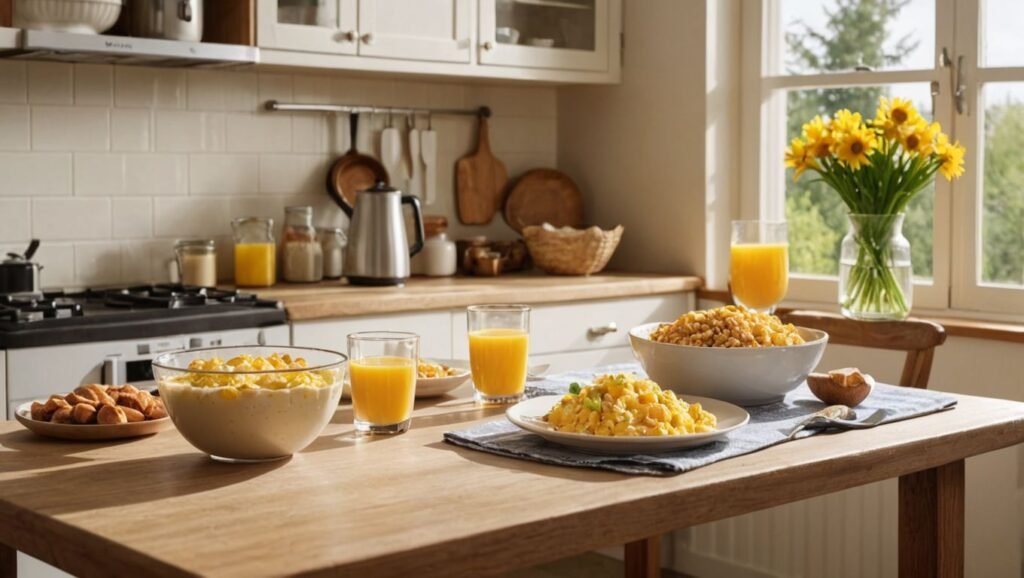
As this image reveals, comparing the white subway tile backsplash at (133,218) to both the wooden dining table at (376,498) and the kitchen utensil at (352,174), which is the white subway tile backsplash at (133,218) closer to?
the kitchen utensil at (352,174)

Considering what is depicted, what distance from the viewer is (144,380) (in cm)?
295

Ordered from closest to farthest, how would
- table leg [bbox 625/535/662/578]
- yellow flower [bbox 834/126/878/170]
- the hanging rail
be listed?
table leg [bbox 625/535/662/578] < yellow flower [bbox 834/126/878/170] < the hanging rail

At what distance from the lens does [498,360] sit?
1970 millimetres

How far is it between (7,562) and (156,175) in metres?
2.08

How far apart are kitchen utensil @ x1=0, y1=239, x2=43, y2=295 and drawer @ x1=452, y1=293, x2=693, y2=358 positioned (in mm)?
1130

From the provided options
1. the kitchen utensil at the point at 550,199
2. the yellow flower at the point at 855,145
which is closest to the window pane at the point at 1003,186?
the yellow flower at the point at 855,145

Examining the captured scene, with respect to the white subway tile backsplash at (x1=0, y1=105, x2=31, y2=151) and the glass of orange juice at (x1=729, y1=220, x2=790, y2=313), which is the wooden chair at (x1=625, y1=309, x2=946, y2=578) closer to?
the glass of orange juice at (x1=729, y1=220, x2=790, y2=313)

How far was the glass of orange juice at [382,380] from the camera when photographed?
1.72 meters

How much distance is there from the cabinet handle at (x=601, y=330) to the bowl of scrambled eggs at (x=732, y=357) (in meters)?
1.80

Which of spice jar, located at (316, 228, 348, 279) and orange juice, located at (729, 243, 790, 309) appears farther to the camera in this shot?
spice jar, located at (316, 228, 348, 279)

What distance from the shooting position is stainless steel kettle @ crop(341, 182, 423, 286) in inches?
145

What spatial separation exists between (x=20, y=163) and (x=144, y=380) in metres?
0.91

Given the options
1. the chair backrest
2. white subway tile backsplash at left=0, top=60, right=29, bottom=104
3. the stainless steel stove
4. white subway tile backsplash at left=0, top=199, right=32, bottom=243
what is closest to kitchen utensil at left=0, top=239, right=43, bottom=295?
the stainless steel stove

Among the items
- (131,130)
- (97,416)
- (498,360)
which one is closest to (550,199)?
(131,130)
